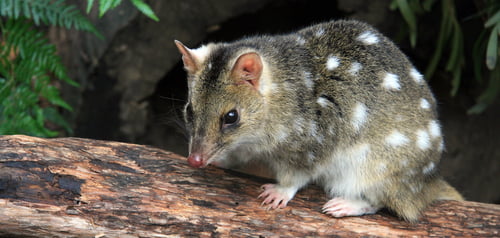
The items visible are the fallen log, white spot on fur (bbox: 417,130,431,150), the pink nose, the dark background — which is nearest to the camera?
Answer: the fallen log

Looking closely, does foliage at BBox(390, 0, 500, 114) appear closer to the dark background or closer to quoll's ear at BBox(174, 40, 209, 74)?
the dark background

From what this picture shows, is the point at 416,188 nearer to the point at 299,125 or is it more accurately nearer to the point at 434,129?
the point at 434,129

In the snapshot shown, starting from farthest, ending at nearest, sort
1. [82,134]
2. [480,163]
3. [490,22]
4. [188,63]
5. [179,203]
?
[480,163]
[82,134]
[490,22]
[188,63]
[179,203]

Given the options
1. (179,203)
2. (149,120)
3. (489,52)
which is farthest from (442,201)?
(149,120)

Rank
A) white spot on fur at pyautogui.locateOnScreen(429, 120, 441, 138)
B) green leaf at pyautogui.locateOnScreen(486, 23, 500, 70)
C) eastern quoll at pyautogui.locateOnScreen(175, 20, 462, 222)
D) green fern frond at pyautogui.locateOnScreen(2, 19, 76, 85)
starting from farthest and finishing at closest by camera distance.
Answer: green fern frond at pyautogui.locateOnScreen(2, 19, 76, 85)
green leaf at pyautogui.locateOnScreen(486, 23, 500, 70)
white spot on fur at pyautogui.locateOnScreen(429, 120, 441, 138)
eastern quoll at pyautogui.locateOnScreen(175, 20, 462, 222)

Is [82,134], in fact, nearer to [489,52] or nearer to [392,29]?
[392,29]

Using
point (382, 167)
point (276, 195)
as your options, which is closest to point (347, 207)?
point (382, 167)

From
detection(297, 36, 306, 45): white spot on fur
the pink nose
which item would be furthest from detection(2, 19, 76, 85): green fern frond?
detection(297, 36, 306, 45): white spot on fur
